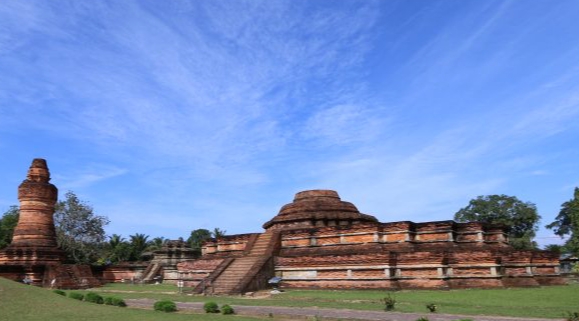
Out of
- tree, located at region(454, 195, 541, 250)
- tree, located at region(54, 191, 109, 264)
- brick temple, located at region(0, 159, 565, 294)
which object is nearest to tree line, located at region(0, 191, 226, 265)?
tree, located at region(54, 191, 109, 264)

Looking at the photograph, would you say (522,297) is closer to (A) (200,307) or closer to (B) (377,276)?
(B) (377,276)

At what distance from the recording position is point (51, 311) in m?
11.6

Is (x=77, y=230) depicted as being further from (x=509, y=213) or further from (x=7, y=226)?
(x=509, y=213)

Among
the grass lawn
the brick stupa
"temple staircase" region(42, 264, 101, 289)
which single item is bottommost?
the grass lawn

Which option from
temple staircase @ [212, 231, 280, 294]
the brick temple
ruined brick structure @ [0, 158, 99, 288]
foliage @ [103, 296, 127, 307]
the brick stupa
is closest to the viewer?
foliage @ [103, 296, 127, 307]

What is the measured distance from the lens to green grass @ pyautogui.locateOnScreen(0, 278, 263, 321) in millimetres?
10898

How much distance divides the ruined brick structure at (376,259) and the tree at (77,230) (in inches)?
1048

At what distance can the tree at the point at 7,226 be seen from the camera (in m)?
48.9

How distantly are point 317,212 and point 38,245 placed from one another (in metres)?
17.5

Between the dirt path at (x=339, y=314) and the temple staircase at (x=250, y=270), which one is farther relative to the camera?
the temple staircase at (x=250, y=270)

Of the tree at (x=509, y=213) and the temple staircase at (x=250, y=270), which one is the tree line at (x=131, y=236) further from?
the temple staircase at (x=250, y=270)

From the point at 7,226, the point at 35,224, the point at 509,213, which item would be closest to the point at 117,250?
the point at 7,226

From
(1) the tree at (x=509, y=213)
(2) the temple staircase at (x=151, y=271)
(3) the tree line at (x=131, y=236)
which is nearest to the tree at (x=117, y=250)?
(3) the tree line at (x=131, y=236)

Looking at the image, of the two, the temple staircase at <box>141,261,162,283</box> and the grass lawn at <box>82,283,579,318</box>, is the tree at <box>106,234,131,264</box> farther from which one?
the grass lawn at <box>82,283,579,318</box>
